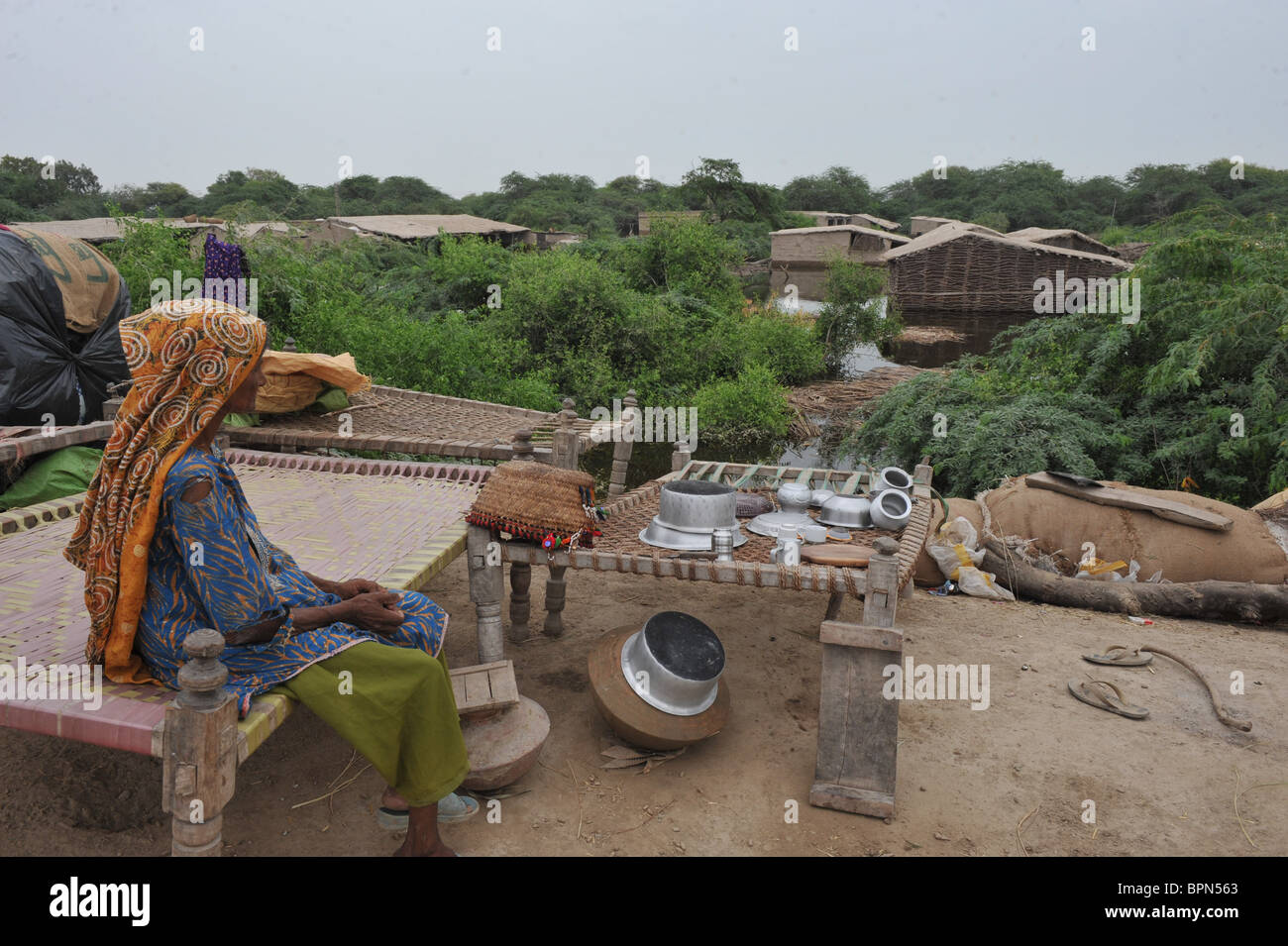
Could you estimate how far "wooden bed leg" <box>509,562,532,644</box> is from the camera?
472cm

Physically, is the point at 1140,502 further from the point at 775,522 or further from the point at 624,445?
the point at 624,445

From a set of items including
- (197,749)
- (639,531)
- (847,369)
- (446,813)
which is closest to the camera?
(197,749)

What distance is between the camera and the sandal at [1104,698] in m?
4.06

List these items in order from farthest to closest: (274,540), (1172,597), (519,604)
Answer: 1. (1172,597)
2. (519,604)
3. (274,540)

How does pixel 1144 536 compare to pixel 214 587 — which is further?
pixel 1144 536

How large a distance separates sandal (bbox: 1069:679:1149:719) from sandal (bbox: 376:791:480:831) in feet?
9.80

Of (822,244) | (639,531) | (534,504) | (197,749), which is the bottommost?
(197,749)

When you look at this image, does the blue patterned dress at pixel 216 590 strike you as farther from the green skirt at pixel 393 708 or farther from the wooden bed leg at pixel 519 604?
the wooden bed leg at pixel 519 604

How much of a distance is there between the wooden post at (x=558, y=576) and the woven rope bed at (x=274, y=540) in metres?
0.53

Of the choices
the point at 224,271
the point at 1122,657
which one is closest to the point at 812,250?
the point at 224,271

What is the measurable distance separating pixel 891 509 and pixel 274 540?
2942 millimetres

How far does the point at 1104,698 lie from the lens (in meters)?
4.16

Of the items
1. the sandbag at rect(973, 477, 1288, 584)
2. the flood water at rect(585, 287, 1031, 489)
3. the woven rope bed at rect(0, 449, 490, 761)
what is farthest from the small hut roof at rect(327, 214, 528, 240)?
the sandbag at rect(973, 477, 1288, 584)
